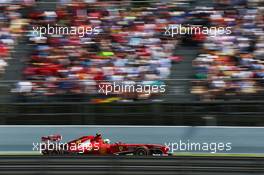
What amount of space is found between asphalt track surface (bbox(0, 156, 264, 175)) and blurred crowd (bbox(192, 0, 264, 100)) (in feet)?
7.10

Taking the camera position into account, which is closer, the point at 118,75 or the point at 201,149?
the point at 201,149

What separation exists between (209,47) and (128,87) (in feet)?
6.45

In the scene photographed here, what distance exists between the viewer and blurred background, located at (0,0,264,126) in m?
11.2

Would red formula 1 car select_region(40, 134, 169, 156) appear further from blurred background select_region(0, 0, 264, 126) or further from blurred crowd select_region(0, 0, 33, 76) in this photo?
blurred crowd select_region(0, 0, 33, 76)

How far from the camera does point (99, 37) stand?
41.5ft

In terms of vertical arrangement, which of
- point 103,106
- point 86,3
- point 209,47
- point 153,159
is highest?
point 86,3

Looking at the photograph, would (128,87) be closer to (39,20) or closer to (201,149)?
(201,149)

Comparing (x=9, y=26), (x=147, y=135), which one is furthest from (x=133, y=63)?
(x=9, y=26)

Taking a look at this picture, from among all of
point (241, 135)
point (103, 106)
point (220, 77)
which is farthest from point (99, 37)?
point (241, 135)

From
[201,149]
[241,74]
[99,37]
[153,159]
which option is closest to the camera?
[153,159]

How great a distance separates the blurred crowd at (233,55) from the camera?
438 inches

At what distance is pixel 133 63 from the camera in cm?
1202

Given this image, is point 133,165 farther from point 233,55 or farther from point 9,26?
point 9,26

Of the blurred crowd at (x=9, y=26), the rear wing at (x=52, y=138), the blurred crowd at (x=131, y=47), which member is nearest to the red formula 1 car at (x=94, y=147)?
the rear wing at (x=52, y=138)
